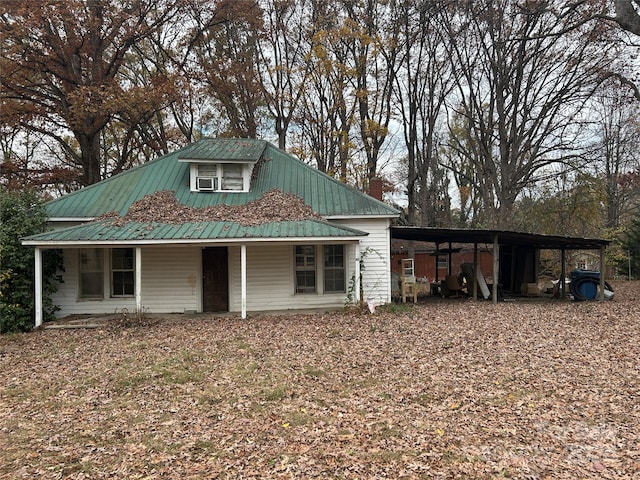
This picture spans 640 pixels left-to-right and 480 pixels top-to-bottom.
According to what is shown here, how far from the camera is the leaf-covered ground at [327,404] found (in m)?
3.89

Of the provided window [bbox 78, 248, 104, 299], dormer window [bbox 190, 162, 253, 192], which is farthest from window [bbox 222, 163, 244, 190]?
window [bbox 78, 248, 104, 299]

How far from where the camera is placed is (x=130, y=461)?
4.00 m

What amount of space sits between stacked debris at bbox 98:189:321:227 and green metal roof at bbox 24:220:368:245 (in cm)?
35

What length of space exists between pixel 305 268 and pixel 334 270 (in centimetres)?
98

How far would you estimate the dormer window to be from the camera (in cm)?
1380

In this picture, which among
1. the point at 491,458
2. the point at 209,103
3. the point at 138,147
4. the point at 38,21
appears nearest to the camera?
the point at 491,458

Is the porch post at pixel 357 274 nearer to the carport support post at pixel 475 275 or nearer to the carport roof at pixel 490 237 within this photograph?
the carport roof at pixel 490 237

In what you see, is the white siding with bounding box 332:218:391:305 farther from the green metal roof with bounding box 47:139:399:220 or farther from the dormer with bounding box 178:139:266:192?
the dormer with bounding box 178:139:266:192

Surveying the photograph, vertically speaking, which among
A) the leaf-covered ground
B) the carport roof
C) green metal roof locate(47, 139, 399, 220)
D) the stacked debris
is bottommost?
the leaf-covered ground

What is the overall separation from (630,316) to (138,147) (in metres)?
22.8

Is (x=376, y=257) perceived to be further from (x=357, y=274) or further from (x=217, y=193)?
(x=217, y=193)

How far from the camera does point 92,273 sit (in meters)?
12.9

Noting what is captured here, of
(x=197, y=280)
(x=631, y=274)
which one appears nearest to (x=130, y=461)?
(x=197, y=280)

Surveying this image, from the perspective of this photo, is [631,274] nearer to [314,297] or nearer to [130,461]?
[314,297]
